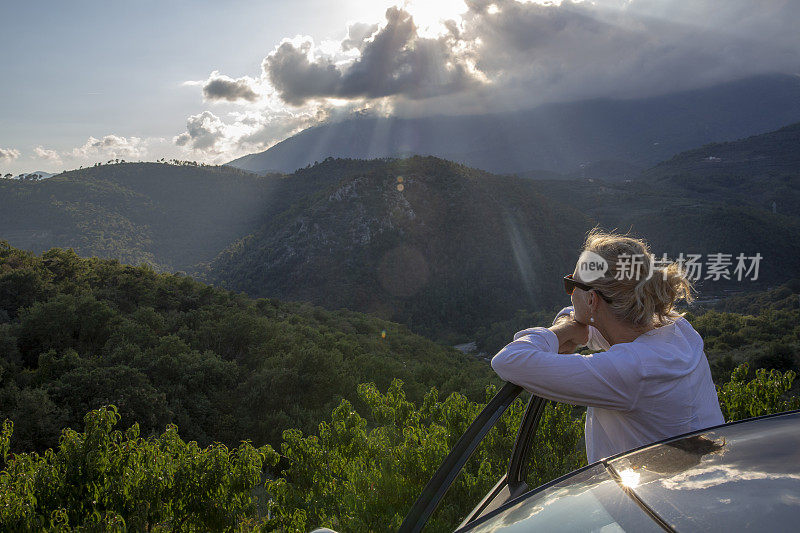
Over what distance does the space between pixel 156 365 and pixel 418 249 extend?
43.8 metres

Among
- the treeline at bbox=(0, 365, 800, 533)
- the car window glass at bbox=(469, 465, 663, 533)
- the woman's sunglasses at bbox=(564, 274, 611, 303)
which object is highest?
the woman's sunglasses at bbox=(564, 274, 611, 303)

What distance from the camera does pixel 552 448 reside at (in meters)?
3.00

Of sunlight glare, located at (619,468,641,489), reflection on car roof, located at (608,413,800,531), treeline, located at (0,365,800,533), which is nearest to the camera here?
reflection on car roof, located at (608,413,800,531)

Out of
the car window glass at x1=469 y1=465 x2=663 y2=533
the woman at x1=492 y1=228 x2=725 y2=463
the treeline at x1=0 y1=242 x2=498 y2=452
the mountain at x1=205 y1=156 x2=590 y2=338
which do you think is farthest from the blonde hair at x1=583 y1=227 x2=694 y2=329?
the mountain at x1=205 y1=156 x2=590 y2=338

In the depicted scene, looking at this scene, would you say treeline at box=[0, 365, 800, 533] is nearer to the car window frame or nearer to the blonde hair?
the car window frame

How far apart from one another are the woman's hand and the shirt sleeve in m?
0.24

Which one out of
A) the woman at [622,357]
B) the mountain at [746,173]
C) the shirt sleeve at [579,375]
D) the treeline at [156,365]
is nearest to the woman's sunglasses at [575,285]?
the woman at [622,357]

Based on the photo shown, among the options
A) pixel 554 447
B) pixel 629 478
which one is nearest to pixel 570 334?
pixel 629 478

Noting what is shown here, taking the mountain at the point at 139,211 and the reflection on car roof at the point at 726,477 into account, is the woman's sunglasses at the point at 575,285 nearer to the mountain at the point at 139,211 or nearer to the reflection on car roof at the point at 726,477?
the reflection on car roof at the point at 726,477

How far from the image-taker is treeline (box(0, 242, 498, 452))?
7168 mm

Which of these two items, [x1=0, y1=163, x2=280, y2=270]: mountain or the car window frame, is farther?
[x1=0, y1=163, x2=280, y2=270]: mountain

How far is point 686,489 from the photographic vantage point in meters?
0.91

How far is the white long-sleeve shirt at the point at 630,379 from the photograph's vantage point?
1.24 metres

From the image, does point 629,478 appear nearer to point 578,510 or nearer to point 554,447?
point 578,510
